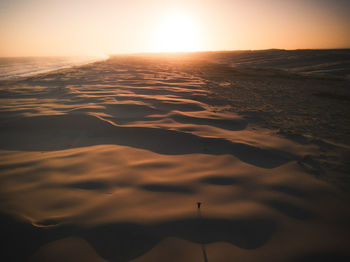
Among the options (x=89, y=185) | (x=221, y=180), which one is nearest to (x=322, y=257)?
(x=221, y=180)

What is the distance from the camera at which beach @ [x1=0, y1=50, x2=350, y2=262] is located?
944 millimetres

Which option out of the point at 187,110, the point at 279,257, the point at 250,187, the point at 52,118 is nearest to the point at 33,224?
the point at 279,257

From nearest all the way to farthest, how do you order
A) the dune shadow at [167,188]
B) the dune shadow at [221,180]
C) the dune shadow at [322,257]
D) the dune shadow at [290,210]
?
the dune shadow at [322,257], the dune shadow at [290,210], the dune shadow at [167,188], the dune shadow at [221,180]

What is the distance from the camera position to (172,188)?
1.37 meters

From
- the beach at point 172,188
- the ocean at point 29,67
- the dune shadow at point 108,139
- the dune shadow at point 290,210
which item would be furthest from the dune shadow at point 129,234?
the ocean at point 29,67

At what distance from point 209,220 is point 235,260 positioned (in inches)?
9.7

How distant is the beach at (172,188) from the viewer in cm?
94

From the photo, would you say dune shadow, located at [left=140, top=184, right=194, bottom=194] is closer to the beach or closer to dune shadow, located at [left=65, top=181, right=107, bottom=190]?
the beach

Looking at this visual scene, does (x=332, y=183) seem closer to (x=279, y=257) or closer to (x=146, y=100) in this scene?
(x=279, y=257)

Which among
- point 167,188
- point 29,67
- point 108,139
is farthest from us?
point 29,67

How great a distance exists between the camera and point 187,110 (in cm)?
340

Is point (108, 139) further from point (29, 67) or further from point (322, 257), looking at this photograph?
point (29, 67)

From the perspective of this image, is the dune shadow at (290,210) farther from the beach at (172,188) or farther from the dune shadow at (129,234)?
the dune shadow at (129,234)

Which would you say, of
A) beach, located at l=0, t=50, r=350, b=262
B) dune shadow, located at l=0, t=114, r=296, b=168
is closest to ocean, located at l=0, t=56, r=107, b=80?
dune shadow, located at l=0, t=114, r=296, b=168
